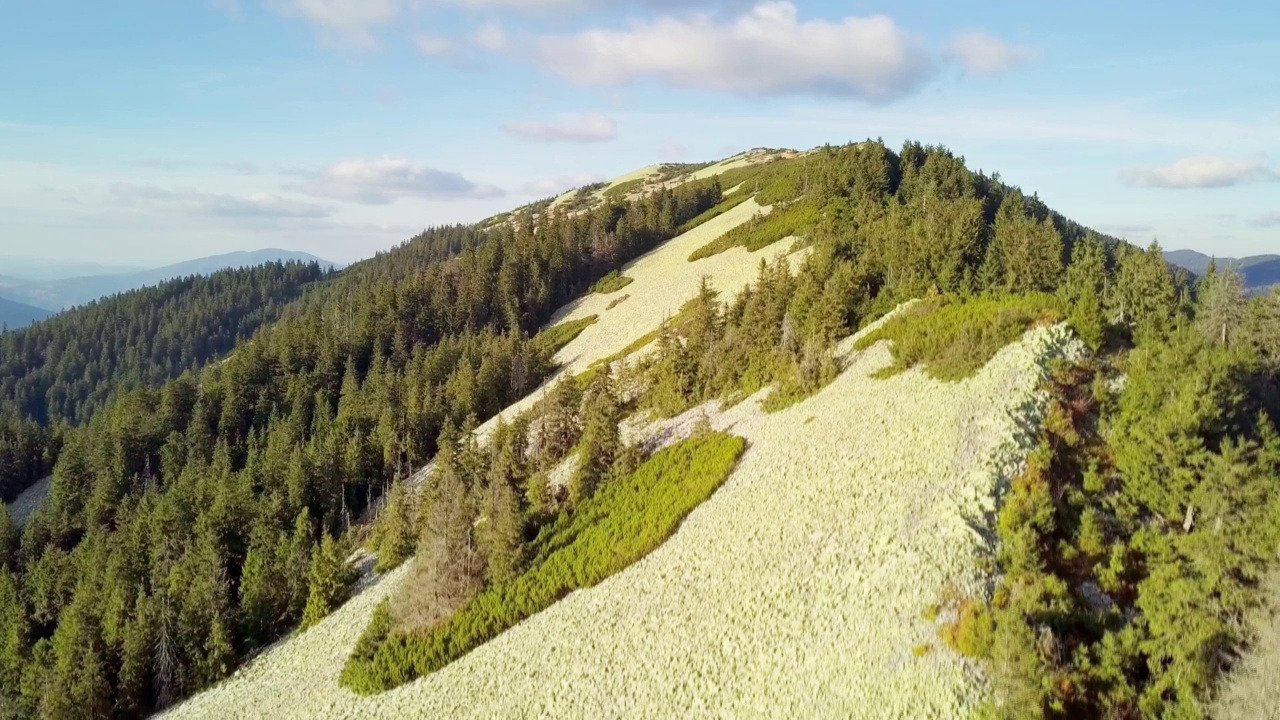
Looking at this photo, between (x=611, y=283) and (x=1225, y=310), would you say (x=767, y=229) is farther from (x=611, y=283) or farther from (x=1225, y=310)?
(x=1225, y=310)

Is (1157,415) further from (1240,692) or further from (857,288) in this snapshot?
(857,288)

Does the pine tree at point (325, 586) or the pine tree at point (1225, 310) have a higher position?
the pine tree at point (1225, 310)

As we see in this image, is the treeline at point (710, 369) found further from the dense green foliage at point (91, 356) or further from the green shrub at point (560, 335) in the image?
the dense green foliage at point (91, 356)

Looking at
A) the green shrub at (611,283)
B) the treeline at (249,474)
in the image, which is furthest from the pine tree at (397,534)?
the green shrub at (611,283)

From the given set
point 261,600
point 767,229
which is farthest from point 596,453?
point 767,229

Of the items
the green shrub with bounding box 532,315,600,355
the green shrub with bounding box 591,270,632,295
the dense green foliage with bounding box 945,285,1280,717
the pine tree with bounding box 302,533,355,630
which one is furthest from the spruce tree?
the green shrub with bounding box 591,270,632,295
